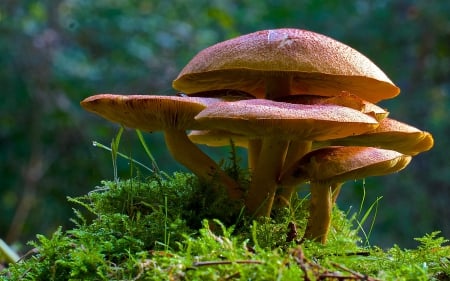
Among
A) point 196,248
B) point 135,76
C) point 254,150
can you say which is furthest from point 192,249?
point 135,76

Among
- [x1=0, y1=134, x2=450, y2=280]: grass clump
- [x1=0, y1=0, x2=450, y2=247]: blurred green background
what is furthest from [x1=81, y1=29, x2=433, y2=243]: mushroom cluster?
[x1=0, y1=0, x2=450, y2=247]: blurred green background

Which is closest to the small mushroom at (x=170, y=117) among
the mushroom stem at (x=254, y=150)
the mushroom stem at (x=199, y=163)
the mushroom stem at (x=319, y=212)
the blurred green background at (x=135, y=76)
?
the mushroom stem at (x=199, y=163)

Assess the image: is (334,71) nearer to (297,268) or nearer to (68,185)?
(297,268)

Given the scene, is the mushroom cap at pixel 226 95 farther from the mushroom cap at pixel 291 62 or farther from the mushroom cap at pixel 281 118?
the mushroom cap at pixel 281 118

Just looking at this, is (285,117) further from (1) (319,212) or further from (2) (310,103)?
(1) (319,212)

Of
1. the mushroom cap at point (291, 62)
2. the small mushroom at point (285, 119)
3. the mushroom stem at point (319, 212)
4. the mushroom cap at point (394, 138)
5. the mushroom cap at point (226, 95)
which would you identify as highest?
the mushroom cap at point (291, 62)

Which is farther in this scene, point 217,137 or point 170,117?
point 217,137
